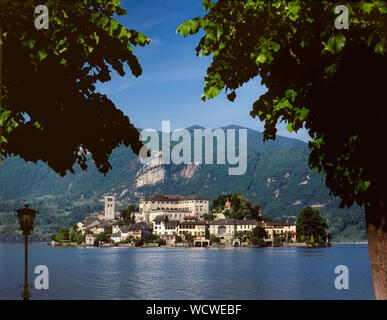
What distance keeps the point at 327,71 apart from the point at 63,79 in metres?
5.07

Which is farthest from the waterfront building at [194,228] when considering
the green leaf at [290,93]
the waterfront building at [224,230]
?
the green leaf at [290,93]

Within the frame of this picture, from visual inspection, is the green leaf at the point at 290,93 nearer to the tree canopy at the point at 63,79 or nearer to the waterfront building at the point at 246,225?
the tree canopy at the point at 63,79

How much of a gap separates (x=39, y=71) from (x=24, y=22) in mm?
938

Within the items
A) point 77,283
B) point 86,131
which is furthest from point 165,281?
point 86,131

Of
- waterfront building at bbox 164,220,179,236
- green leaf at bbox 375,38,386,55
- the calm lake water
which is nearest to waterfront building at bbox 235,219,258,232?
waterfront building at bbox 164,220,179,236

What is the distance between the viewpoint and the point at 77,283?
70.4 m

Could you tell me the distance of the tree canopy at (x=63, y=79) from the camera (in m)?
9.59

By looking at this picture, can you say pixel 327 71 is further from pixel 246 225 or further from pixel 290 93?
pixel 246 225

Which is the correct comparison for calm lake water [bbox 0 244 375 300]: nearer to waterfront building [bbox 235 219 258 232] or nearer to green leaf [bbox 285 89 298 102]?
green leaf [bbox 285 89 298 102]

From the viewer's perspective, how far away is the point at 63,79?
1018 centimetres

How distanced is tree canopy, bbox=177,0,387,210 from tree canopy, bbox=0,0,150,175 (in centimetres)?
184

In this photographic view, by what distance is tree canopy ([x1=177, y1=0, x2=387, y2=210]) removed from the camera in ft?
28.6
